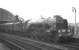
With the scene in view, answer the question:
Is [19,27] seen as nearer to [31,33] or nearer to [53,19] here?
[31,33]

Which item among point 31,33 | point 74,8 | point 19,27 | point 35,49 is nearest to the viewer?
point 35,49

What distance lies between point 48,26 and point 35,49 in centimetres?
342

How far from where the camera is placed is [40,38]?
35.8 ft

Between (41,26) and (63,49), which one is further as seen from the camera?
(41,26)

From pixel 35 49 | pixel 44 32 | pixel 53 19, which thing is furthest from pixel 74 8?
pixel 35 49

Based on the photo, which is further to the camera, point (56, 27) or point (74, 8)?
point (74, 8)

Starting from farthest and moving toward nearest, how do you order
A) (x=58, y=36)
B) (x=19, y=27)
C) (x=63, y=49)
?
(x=19, y=27), (x=58, y=36), (x=63, y=49)

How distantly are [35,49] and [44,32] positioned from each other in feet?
10.1

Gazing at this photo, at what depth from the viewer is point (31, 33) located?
1212 centimetres

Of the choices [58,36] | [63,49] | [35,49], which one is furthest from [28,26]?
[63,49]

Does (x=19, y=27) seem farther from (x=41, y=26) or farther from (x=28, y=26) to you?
(x=41, y=26)

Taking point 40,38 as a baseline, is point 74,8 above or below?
above

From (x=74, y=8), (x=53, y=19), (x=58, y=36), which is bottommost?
(x=58, y=36)

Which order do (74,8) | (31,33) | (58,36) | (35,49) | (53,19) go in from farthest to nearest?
(74,8), (31,33), (53,19), (58,36), (35,49)
